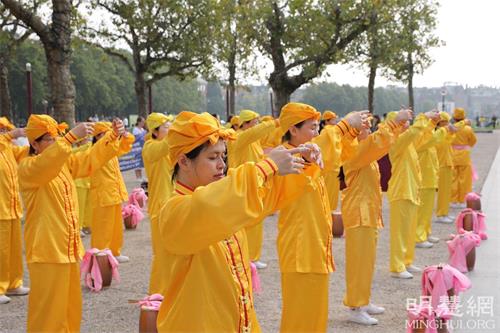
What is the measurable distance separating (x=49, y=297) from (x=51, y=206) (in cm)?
68

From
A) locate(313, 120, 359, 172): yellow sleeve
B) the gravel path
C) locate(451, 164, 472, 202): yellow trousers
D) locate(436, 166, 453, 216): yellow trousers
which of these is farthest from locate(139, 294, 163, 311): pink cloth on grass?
locate(451, 164, 472, 202): yellow trousers

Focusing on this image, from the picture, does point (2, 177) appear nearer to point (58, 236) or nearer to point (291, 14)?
point (58, 236)

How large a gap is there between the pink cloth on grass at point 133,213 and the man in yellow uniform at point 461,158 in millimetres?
6300

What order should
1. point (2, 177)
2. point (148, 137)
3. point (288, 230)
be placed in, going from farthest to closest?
point (148, 137)
point (2, 177)
point (288, 230)

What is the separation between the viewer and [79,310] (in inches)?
203

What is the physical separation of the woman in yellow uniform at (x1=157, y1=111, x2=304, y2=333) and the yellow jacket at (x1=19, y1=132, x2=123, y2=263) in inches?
85.2

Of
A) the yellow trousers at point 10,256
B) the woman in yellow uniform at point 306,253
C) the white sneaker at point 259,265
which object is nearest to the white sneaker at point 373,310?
the woman in yellow uniform at point 306,253

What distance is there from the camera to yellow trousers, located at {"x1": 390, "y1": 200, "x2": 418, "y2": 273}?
300 inches

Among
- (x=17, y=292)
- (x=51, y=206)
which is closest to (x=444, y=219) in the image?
(x=17, y=292)

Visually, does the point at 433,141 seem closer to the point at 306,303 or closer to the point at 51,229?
the point at 306,303

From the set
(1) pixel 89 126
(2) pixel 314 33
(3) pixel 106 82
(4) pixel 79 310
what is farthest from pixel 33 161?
(3) pixel 106 82

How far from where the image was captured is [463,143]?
512 inches

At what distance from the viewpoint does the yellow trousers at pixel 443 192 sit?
11891 mm

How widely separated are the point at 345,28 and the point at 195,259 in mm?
16571
